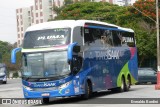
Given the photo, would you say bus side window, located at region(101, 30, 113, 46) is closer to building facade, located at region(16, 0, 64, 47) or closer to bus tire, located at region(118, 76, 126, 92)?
bus tire, located at region(118, 76, 126, 92)

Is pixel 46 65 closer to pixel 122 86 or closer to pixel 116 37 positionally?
pixel 116 37

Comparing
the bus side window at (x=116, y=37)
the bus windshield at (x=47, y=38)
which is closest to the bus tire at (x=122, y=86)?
the bus side window at (x=116, y=37)

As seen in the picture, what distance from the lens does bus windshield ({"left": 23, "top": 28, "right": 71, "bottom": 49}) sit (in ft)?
64.1

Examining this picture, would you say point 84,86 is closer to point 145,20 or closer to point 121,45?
point 121,45

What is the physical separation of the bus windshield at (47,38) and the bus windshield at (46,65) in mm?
463

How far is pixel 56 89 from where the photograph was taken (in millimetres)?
19156

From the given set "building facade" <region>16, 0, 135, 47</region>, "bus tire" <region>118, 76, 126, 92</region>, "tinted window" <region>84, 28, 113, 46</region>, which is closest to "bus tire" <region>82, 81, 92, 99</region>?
"tinted window" <region>84, 28, 113, 46</region>

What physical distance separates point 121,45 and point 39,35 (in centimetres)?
737

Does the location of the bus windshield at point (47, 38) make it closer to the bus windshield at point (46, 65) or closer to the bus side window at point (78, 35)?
the bus side window at point (78, 35)

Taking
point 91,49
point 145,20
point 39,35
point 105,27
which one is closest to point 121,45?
point 105,27

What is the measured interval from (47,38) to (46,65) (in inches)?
49.5

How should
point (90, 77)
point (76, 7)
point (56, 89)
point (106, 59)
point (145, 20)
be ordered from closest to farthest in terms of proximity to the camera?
point (56, 89), point (90, 77), point (106, 59), point (145, 20), point (76, 7)

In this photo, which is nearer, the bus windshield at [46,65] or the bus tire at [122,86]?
the bus windshield at [46,65]

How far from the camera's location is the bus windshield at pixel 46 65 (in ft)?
62.9
